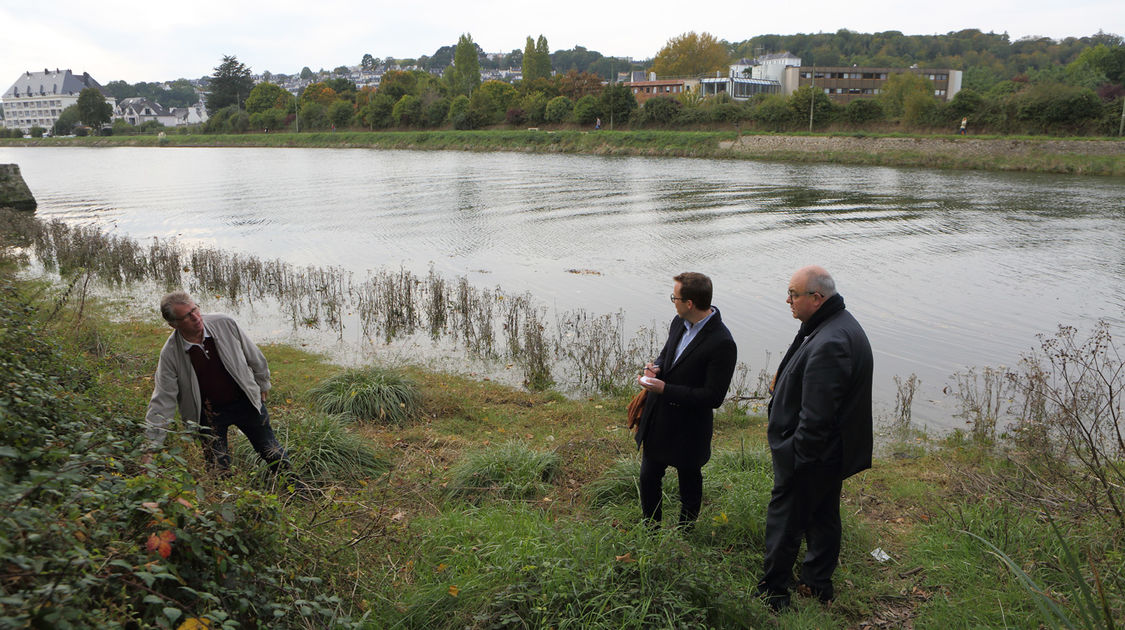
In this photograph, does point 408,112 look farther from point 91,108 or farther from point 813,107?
point 91,108

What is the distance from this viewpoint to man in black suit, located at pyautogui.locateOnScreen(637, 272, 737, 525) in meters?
4.73

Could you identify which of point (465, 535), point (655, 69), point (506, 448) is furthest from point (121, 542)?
point (655, 69)

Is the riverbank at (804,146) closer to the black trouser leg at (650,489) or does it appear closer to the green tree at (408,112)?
the green tree at (408,112)

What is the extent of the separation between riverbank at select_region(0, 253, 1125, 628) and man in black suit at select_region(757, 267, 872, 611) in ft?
0.94

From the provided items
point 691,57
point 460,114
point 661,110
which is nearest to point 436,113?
point 460,114

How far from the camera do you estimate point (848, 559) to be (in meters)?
5.17

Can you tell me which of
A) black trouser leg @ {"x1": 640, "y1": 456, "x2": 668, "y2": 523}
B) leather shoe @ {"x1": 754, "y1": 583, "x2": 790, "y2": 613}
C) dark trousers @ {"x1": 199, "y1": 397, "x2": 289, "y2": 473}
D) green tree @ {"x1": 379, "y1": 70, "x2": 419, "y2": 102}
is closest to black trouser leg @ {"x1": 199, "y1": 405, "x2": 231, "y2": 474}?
dark trousers @ {"x1": 199, "y1": 397, "x2": 289, "y2": 473}

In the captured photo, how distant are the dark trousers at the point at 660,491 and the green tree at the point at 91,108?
139 m

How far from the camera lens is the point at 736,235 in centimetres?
2155

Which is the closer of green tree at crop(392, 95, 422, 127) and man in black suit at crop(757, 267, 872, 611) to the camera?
man in black suit at crop(757, 267, 872, 611)

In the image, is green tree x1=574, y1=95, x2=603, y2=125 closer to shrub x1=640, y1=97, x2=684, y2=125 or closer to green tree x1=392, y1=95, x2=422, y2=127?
shrub x1=640, y1=97, x2=684, y2=125

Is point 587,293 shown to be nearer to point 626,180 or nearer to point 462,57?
point 626,180

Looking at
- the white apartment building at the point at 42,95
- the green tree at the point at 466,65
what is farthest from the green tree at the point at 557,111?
the white apartment building at the point at 42,95

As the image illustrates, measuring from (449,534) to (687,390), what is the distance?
195 centimetres
